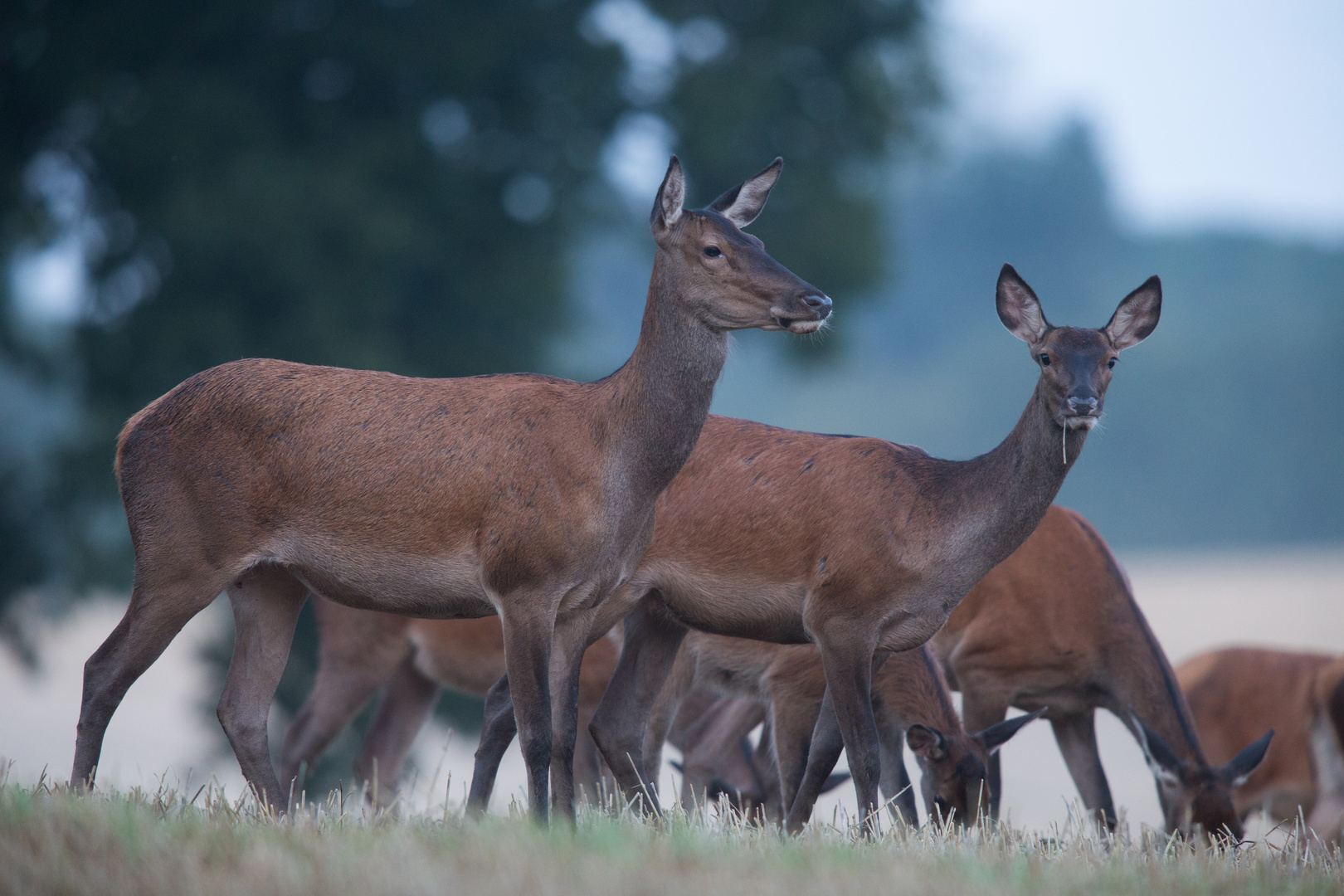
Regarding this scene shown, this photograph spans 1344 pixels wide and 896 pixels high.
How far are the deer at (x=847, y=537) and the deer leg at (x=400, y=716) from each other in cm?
290

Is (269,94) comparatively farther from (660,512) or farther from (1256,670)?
(1256,670)

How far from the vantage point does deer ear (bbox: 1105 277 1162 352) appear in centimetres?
686

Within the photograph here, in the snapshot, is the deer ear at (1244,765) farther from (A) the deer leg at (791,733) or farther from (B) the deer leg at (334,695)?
(B) the deer leg at (334,695)

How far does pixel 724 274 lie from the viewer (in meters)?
6.03

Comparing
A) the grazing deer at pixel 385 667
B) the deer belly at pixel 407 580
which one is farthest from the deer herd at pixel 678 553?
the grazing deer at pixel 385 667

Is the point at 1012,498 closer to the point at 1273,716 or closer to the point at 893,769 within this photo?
the point at 893,769

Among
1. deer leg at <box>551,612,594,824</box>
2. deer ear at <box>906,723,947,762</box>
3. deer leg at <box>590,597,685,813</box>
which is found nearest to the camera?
deer leg at <box>551,612,594,824</box>

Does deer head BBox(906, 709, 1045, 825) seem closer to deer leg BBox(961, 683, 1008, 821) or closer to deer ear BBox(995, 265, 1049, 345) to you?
deer leg BBox(961, 683, 1008, 821)

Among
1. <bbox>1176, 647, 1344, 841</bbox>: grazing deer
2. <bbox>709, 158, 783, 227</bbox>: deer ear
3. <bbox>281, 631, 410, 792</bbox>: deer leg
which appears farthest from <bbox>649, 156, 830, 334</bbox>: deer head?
<bbox>1176, 647, 1344, 841</bbox>: grazing deer

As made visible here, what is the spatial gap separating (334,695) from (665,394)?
4.17m

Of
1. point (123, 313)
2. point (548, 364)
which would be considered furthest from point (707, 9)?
point (123, 313)

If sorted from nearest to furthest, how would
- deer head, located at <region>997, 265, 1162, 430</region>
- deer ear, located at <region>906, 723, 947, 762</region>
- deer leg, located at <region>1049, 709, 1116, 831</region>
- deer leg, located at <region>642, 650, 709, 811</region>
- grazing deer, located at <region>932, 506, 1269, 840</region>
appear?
deer head, located at <region>997, 265, 1162, 430</region> → deer ear, located at <region>906, 723, 947, 762</region> → deer leg, located at <region>642, 650, 709, 811</region> → grazing deer, located at <region>932, 506, 1269, 840</region> → deer leg, located at <region>1049, 709, 1116, 831</region>

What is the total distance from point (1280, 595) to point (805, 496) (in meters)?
25.3

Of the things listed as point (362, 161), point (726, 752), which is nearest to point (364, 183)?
point (362, 161)
